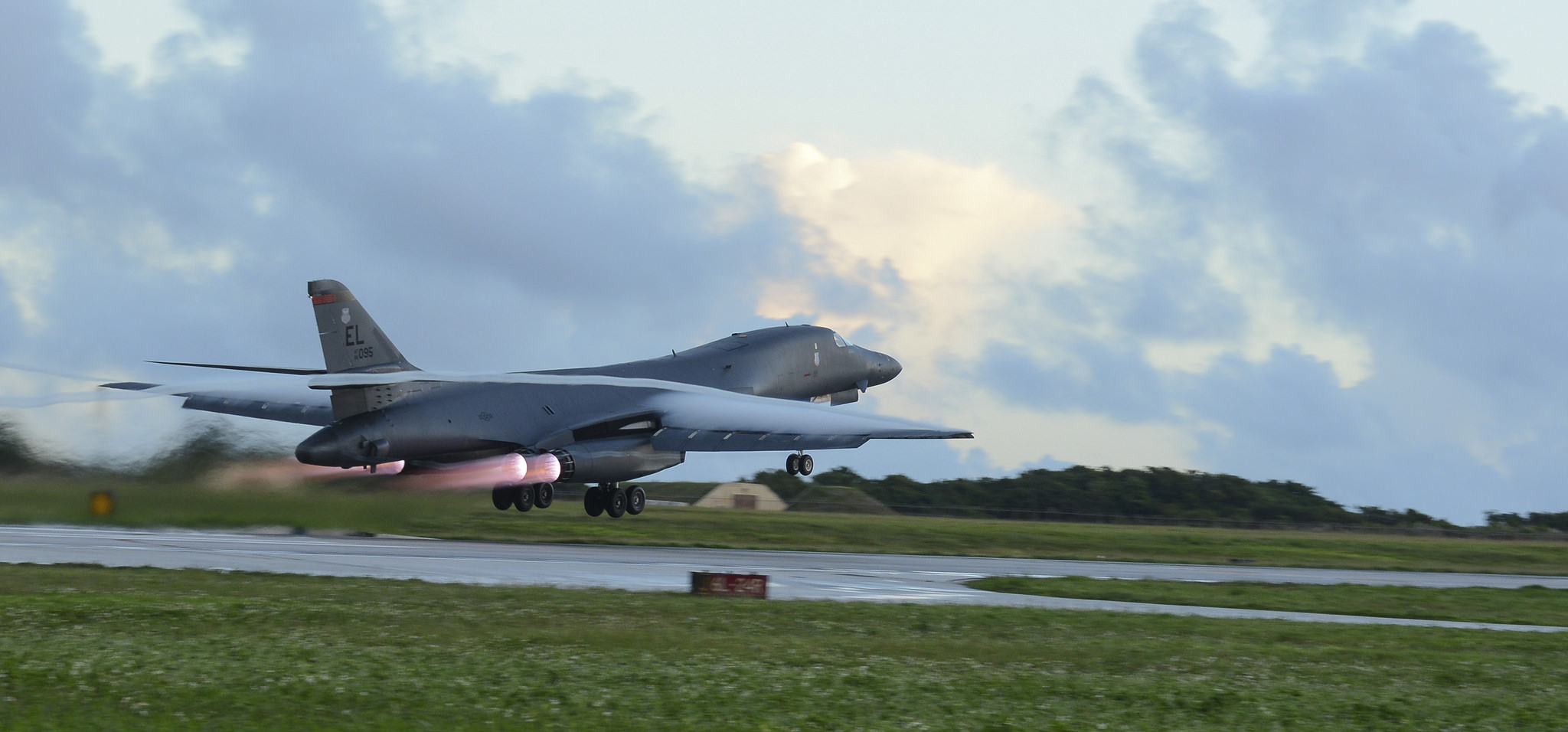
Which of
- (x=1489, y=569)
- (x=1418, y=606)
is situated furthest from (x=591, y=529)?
(x=1489, y=569)

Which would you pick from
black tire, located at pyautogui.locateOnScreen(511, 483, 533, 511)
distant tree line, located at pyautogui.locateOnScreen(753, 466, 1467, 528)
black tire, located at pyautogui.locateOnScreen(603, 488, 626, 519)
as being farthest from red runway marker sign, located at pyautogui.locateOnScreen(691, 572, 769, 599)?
distant tree line, located at pyautogui.locateOnScreen(753, 466, 1467, 528)

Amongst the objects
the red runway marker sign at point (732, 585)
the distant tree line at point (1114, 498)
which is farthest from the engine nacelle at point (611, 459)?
the distant tree line at point (1114, 498)

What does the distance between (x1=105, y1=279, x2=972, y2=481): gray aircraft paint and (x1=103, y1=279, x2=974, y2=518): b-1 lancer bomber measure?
0.04 metres

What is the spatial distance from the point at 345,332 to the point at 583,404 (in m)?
7.03

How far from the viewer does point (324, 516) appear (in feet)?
104

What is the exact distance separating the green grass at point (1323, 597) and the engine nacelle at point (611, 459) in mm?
9189

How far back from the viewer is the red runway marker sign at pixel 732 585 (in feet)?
102

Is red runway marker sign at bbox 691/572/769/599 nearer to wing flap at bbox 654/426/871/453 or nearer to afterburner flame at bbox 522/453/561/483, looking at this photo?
wing flap at bbox 654/426/871/453

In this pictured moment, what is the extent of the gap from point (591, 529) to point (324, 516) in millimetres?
26217

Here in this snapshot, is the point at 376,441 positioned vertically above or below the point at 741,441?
below

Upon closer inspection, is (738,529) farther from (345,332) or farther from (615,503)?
(345,332)

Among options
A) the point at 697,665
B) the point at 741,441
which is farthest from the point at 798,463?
the point at 697,665

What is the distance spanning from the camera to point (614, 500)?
4109cm

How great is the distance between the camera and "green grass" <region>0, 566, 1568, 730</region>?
16.1 meters
